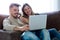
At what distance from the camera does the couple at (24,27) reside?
2.06m

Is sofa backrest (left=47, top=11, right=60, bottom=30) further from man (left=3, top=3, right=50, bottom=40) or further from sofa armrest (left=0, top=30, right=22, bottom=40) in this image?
sofa armrest (left=0, top=30, right=22, bottom=40)

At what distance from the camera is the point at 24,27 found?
214cm

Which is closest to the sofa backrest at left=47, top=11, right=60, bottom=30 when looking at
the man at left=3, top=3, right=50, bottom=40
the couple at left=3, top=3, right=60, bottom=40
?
the couple at left=3, top=3, right=60, bottom=40

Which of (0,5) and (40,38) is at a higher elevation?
(0,5)

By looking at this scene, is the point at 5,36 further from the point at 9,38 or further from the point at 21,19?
the point at 21,19

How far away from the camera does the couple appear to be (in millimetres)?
2060

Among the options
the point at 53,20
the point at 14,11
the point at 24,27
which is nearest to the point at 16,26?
the point at 24,27

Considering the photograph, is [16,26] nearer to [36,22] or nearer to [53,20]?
[36,22]

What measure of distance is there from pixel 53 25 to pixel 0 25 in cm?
103

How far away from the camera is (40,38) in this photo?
2129 mm

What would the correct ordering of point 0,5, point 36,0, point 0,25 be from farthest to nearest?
point 36,0, point 0,5, point 0,25

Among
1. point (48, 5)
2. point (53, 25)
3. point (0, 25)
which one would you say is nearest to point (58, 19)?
point (53, 25)

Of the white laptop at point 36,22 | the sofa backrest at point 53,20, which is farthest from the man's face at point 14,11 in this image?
the sofa backrest at point 53,20

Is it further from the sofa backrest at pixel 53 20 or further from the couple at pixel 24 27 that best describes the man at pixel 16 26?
the sofa backrest at pixel 53 20
